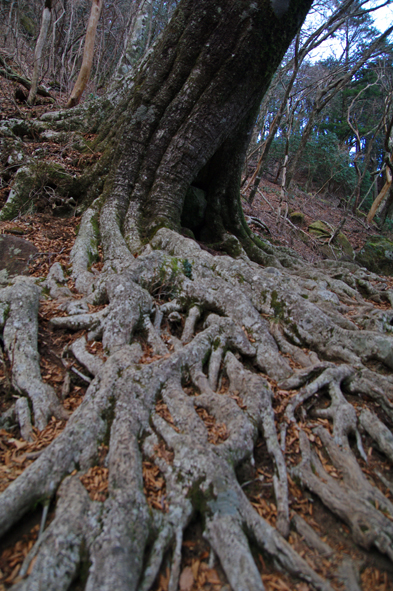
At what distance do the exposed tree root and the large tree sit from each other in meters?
0.01

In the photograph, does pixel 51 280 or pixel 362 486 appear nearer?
pixel 362 486

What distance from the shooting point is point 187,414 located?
2344mm

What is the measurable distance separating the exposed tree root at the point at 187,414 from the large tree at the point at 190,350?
12mm

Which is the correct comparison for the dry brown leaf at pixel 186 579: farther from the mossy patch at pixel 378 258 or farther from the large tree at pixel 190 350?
the mossy patch at pixel 378 258

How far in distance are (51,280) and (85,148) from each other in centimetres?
406

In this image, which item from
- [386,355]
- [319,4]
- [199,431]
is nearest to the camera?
[199,431]

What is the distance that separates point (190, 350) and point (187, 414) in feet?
2.37

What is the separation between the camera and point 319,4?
11.6 metres

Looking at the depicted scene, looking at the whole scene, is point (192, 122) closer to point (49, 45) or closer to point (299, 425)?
point (299, 425)

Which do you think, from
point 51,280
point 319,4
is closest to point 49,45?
point 319,4

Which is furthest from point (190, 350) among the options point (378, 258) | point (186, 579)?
point (378, 258)

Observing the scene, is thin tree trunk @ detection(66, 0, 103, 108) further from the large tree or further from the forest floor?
the forest floor

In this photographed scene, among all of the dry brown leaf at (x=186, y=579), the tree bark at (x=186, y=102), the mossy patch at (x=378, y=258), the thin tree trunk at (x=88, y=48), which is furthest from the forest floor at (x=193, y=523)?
the thin tree trunk at (x=88, y=48)

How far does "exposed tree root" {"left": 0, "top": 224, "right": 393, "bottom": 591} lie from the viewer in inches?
65.4
